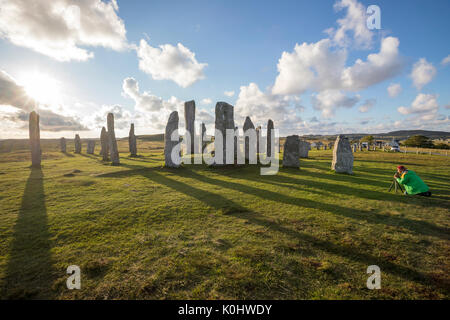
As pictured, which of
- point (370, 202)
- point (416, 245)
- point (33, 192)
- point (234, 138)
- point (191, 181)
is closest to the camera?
point (416, 245)

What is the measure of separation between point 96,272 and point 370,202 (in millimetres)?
8569

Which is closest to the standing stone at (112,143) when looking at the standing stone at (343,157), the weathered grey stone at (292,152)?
the weathered grey stone at (292,152)

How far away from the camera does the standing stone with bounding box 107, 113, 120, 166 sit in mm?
17406

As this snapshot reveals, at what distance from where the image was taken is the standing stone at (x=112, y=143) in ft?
57.1

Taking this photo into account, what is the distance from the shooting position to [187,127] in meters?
23.5

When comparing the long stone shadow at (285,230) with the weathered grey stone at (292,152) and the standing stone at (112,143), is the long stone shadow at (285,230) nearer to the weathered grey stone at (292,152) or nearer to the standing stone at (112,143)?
the weathered grey stone at (292,152)

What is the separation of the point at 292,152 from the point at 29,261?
46.4ft

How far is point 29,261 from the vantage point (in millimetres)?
3801

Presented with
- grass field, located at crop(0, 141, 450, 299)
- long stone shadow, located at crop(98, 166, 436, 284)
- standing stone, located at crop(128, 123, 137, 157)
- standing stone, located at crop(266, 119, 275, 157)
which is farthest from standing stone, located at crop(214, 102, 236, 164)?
standing stone, located at crop(128, 123, 137, 157)

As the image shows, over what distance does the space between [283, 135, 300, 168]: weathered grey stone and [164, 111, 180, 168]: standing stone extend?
824 cm

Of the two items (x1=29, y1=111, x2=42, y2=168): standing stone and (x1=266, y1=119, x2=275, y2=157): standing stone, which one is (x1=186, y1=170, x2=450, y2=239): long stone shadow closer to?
(x1=266, y1=119, x2=275, y2=157): standing stone

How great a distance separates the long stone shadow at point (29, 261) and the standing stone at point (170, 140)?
854 centimetres
